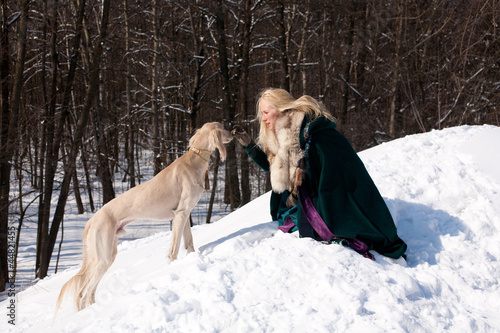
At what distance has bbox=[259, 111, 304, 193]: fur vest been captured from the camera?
412cm

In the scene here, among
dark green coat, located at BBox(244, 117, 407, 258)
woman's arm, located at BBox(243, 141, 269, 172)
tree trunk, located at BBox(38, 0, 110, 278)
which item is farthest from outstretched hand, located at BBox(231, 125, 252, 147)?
tree trunk, located at BBox(38, 0, 110, 278)

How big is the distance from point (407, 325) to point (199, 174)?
96.9 inches

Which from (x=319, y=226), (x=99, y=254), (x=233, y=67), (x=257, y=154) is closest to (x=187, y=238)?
(x=99, y=254)

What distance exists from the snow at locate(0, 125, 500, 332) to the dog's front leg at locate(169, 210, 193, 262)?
0.52ft

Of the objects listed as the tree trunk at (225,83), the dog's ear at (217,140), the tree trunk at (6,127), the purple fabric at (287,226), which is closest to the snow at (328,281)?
the purple fabric at (287,226)

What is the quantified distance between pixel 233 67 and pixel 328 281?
1320 cm

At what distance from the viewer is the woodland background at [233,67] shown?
12.2m

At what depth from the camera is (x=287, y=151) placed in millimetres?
4129

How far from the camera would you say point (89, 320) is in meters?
3.11

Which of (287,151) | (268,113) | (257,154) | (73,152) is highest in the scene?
(268,113)

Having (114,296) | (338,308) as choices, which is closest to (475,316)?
(338,308)

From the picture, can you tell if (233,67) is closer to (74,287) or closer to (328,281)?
(74,287)

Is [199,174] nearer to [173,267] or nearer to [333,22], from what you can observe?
[173,267]

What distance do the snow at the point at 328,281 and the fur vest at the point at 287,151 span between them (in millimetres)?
618
